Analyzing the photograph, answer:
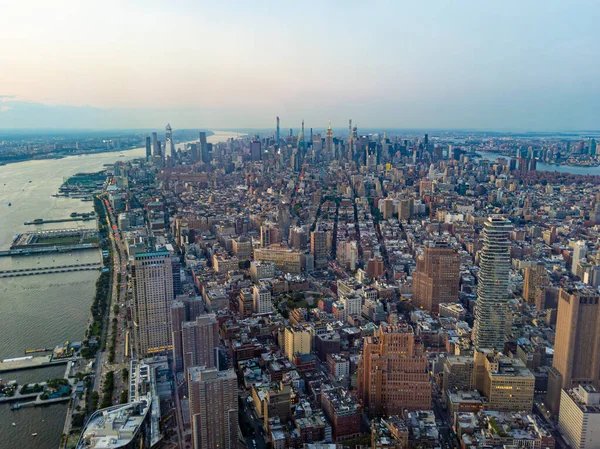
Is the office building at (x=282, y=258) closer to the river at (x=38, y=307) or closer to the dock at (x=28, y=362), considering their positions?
the river at (x=38, y=307)

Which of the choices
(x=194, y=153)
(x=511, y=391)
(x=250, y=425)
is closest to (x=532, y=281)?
(x=511, y=391)

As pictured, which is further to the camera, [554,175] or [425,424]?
Result: [554,175]

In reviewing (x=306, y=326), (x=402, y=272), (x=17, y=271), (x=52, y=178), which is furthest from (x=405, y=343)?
(x=52, y=178)

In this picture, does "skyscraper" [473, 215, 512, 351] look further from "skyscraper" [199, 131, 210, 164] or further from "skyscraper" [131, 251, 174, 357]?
"skyscraper" [199, 131, 210, 164]

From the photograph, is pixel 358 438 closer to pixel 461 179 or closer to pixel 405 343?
pixel 405 343

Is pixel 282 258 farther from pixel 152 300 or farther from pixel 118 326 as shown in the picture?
pixel 152 300

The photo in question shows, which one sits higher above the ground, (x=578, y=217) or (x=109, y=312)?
(x=578, y=217)
